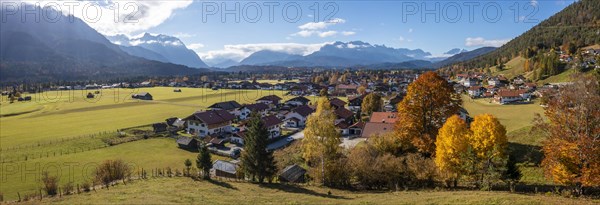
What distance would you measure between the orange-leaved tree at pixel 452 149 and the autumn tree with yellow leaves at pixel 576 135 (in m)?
5.24

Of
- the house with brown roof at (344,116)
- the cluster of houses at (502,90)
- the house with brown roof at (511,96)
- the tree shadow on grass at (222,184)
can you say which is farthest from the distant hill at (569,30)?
the tree shadow on grass at (222,184)

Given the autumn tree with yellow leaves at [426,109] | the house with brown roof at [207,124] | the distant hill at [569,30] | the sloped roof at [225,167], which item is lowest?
the sloped roof at [225,167]

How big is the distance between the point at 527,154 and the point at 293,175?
68.0 ft

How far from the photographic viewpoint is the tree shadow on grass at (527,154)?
29422mm

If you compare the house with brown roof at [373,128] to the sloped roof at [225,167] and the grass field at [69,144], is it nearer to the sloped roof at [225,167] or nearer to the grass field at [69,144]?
the sloped roof at [225,167]

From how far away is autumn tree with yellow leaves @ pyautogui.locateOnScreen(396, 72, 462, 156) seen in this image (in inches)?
1164

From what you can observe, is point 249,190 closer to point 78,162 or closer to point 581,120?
point 581,120

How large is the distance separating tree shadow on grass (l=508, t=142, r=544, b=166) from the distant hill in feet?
419

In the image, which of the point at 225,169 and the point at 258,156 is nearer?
the point at 258,156

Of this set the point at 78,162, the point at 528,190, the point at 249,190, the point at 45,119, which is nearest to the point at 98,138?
the point at 78,162

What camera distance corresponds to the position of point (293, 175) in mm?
31750

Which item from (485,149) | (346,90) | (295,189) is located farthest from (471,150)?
(346,90)

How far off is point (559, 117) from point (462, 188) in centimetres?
821

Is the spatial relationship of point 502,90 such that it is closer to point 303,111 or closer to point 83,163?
point 303,111
